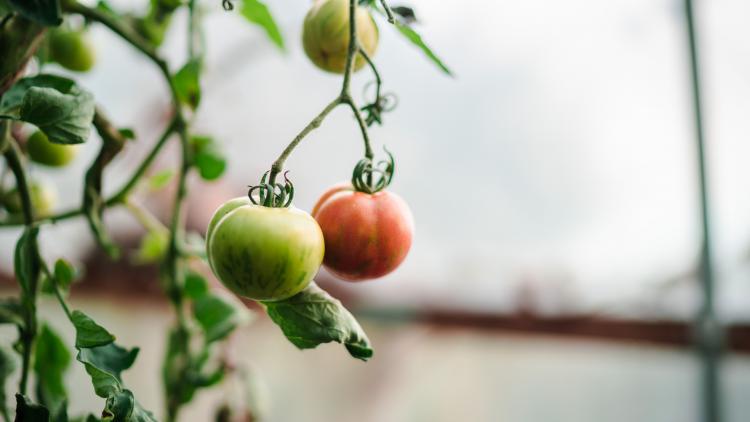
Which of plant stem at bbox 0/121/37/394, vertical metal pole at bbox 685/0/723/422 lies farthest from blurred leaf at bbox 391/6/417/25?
vertical metal pole at bbox 685/0/723/422

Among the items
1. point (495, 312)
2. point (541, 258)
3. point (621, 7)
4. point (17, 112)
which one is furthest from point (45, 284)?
point (621, 7)

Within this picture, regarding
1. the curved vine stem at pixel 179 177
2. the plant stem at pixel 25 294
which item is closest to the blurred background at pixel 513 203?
the curved vine stem at pixel 179 177

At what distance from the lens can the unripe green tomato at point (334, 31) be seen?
1.02 ft

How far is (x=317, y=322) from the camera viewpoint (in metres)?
0.27

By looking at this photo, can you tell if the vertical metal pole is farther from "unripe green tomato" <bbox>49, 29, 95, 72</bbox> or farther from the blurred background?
"unripe green tomato" <bbox>49, 29, 95, 72</bbox>

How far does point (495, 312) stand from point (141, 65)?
1.05 metres

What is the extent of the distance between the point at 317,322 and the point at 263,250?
43mm

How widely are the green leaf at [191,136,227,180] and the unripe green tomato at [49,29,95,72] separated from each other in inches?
4.6

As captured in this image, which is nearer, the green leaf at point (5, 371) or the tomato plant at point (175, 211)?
the tomato plant at point (175, 211)

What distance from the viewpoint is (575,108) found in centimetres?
157

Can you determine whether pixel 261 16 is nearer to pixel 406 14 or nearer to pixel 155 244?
pixel 406 14

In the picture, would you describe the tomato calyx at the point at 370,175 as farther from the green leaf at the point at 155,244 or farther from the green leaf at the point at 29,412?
the green leaf at the point at 155,244

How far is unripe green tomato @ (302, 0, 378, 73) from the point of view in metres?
0.31

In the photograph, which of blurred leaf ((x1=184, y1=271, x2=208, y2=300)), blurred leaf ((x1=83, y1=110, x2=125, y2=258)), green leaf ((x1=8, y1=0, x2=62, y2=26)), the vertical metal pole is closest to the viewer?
green leaf ((x1=8, y1=0, x2=62, y2=26))
